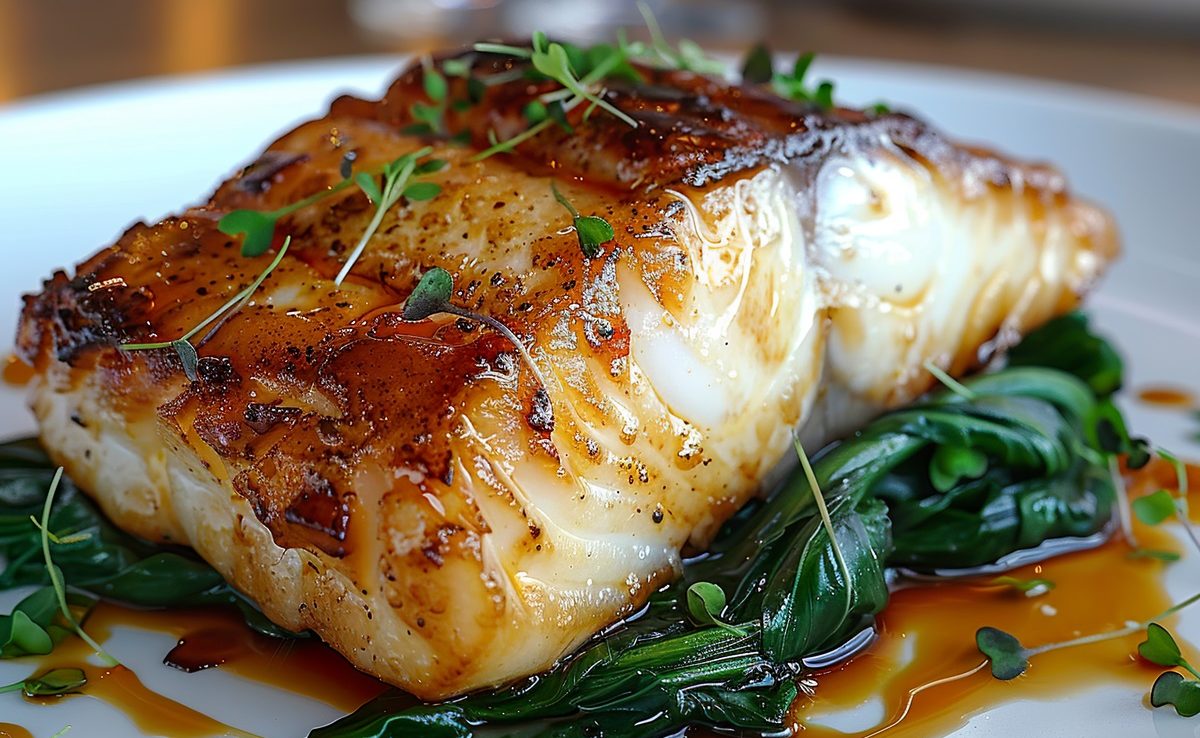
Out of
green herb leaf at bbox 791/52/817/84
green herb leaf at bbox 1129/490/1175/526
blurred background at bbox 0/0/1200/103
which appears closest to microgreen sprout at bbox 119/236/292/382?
green herb leaf at bbox 791/52/817/84

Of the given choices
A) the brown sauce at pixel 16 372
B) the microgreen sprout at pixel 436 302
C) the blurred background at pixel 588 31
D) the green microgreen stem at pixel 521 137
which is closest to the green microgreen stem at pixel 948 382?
the green microgreen stem at pixel 521 137

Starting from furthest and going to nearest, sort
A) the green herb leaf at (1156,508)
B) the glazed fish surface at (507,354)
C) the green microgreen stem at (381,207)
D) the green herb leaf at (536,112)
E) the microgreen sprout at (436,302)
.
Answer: the green herb leaf at (1156,508) < the green herb leaf at (536,112) < the green microgreen stem at (381,207) < the microgreen sprout at (436,302) < the glazed fish surface at (507,354)

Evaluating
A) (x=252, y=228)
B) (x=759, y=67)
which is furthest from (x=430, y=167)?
(x=759, y=67)

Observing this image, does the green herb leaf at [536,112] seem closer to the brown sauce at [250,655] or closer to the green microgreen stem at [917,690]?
the brown sauce at [250,655]

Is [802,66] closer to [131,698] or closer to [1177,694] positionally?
[1177,694]

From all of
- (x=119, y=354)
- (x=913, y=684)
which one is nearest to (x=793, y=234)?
(x=913, y=684)
